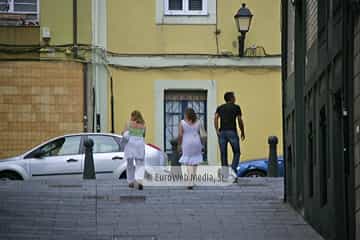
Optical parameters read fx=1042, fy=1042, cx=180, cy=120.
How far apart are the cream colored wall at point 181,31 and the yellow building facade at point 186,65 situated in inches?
1.0

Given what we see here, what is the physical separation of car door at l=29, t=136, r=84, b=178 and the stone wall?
3.70 metres

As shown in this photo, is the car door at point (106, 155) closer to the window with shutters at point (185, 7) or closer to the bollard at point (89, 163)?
the bollard at point (89, 163)

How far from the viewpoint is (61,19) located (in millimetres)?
25625

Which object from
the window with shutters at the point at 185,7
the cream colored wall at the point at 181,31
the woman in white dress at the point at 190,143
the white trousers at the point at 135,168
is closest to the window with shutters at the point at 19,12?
the cream colored wall at the point at 181,31

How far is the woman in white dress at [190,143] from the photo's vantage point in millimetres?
17344

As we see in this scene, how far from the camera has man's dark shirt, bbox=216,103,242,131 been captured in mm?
18703

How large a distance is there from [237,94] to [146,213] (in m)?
12.6

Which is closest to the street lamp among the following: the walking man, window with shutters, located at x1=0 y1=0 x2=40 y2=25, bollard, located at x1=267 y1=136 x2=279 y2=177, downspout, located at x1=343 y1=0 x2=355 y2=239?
window with shutters, located at x1=0 y1=0 x2=40 y2=25

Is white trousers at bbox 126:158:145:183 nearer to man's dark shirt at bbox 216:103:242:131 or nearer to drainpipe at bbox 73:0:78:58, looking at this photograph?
man's dark shirt at bbox 216:103:242:131

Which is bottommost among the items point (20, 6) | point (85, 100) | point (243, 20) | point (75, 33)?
point (85, 100)

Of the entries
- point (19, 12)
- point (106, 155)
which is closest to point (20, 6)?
point (19, 12)

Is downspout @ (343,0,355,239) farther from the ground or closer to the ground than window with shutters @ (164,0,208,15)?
closer to the ground

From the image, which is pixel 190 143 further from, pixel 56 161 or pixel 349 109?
pixel 349 109

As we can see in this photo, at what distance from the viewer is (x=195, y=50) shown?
2653 cm
